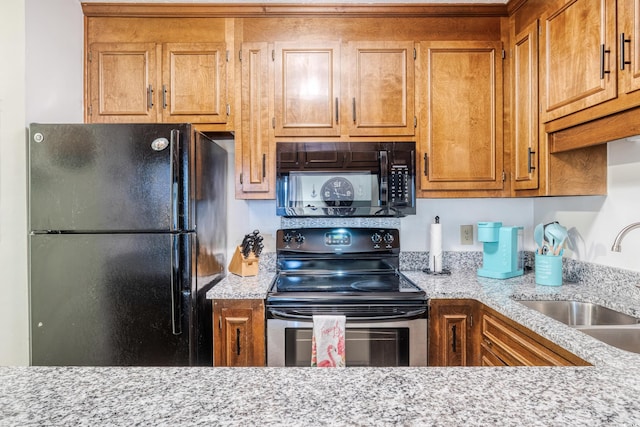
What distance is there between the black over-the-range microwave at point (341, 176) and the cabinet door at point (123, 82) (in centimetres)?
83

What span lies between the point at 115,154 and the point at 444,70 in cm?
181

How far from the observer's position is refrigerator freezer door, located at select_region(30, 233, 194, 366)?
1714 millimetres

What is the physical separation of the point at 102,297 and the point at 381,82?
1840 mm

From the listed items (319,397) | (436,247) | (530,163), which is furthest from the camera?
(436,247)

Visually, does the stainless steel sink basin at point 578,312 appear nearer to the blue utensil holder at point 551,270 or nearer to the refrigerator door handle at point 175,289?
the blue utensil holder at point 551,270

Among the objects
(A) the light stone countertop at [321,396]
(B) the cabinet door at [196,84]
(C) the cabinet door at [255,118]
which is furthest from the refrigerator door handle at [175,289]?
(A) the light stone countertop at [321,396]

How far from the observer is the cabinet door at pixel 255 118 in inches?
83.0

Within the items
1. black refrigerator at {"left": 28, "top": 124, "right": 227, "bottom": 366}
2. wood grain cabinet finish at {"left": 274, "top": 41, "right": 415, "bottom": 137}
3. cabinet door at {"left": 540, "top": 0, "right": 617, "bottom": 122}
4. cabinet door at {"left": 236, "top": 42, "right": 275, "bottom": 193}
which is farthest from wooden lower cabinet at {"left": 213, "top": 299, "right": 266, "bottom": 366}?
cabinet door at {"left": 540, "top": 0, "right": 617, "bottom": 122}

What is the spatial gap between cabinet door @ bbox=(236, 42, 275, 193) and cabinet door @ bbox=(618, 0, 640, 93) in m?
1.59

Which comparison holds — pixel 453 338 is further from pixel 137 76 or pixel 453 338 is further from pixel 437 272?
pixel 137 76

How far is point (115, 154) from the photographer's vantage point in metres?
1.72

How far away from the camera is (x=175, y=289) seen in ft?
5.65

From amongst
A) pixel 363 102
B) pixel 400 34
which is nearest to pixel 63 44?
pixel 363 102

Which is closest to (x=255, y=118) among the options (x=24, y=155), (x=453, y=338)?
(x=24, y=155)
